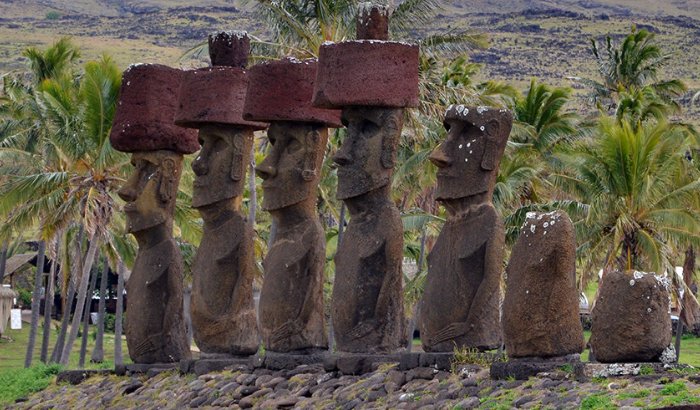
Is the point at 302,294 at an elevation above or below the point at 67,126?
below

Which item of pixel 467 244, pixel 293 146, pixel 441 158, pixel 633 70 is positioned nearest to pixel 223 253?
pixel 293 146

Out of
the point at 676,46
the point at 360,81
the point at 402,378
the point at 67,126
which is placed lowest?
the point at 402,378

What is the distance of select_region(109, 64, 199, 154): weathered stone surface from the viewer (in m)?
18.9

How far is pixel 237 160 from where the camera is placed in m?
17.7

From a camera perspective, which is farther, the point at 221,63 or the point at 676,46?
the point at 676,46

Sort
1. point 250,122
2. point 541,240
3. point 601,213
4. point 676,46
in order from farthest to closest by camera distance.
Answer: point 676,46 < point 601,213 < point 250,122 < point 541,240

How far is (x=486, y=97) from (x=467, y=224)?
16.1 metres

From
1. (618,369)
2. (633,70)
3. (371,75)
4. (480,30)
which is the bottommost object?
(618,369)

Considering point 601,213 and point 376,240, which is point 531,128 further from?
point 376,240

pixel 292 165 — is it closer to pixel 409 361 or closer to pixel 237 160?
pixel 237 160

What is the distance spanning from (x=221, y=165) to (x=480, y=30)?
77701mm

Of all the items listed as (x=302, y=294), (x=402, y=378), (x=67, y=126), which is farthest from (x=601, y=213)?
(x=402, y=378)

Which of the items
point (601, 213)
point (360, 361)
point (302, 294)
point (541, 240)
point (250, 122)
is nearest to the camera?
point (541, 240)

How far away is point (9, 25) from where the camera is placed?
133m
